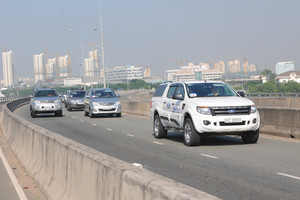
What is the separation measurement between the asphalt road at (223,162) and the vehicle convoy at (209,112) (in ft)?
1.43

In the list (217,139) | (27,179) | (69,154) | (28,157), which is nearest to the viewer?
(69,154)

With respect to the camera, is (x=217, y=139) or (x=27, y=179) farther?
(x=217, y=139)

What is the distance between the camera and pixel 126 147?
1531 centimetres

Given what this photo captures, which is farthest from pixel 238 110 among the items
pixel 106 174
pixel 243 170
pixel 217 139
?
pixel 106 174

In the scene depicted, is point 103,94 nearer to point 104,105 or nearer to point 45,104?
point 104,105

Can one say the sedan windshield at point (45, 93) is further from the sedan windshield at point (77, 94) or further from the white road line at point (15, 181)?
the white road line at point (15, 181)

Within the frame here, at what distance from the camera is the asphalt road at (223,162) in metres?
8.45

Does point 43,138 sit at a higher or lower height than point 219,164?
higher

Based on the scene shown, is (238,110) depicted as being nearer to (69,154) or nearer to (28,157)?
(28,157)

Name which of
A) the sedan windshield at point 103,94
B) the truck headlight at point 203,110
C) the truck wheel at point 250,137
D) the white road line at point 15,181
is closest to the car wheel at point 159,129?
the truck wheel at point 250,137

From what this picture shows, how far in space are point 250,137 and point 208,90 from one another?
1.79 metres

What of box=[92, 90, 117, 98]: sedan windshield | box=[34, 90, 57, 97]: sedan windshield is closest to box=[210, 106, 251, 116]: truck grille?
box=[92, 90, 117, 98]: sedan windshield

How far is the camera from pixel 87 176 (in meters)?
6.61

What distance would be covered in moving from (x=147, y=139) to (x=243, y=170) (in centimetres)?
754
